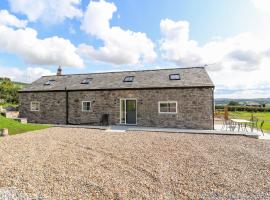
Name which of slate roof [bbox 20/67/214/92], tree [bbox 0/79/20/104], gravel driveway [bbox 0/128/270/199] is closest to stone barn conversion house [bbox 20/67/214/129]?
slate roof [bbox 20/67/214/92]

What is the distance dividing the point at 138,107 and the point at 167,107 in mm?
2255

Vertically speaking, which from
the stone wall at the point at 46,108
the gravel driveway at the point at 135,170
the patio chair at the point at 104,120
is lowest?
the gravel driveway at the point at 135,170

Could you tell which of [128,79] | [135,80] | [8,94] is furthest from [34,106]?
[8,94]

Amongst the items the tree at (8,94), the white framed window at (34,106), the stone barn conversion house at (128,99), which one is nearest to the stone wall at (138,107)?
the stone barn conversion house at (128,99)

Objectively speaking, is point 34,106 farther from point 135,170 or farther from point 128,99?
point 135,170

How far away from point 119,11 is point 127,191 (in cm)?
1150

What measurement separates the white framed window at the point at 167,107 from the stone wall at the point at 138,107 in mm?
238

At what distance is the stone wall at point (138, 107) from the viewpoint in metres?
14.9

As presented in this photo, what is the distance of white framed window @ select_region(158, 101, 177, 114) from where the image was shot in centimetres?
1553

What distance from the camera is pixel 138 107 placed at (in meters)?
16.2

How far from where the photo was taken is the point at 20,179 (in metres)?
5.27

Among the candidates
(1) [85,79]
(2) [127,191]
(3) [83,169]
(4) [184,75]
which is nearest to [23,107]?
(1) [85,79]

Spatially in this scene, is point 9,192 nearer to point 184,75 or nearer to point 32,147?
point 32,147

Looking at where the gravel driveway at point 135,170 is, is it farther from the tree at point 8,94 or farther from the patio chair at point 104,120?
the tree at point 8,94
